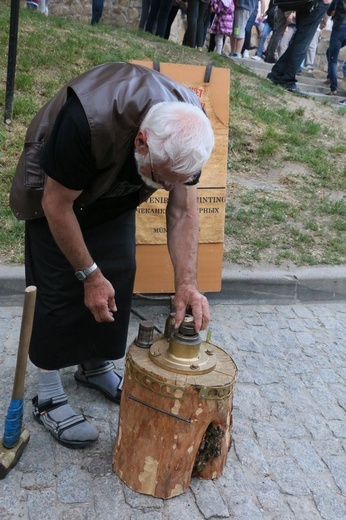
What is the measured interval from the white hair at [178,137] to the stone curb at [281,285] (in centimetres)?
234

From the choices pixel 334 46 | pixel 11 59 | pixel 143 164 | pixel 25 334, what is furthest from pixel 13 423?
pixel 334 46

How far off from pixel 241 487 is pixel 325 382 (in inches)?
42.5

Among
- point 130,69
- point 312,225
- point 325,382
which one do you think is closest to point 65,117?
point 130,69

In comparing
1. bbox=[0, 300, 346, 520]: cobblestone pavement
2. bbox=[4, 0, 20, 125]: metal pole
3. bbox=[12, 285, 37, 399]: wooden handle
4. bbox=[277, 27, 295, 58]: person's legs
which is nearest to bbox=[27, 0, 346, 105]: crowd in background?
bbox=[277, 27, 295, 58]: person's legs

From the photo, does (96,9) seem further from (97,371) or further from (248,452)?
(248,452)

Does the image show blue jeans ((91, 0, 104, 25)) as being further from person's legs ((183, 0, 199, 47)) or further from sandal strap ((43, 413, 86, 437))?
sandal strap ((43, 413, 86, 437))

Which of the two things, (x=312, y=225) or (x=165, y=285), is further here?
(x=312, y=225)

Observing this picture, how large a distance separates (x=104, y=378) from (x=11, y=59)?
3.31 meters

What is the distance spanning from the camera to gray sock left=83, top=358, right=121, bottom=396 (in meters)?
3.07

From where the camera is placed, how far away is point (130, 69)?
241 centimetres

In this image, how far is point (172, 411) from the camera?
7.66ft

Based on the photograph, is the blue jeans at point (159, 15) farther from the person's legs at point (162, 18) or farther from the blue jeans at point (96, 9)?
the blue jeans at point (96, 9)

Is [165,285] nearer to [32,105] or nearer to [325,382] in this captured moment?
[325,382]

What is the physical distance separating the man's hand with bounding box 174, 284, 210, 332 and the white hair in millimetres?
594
